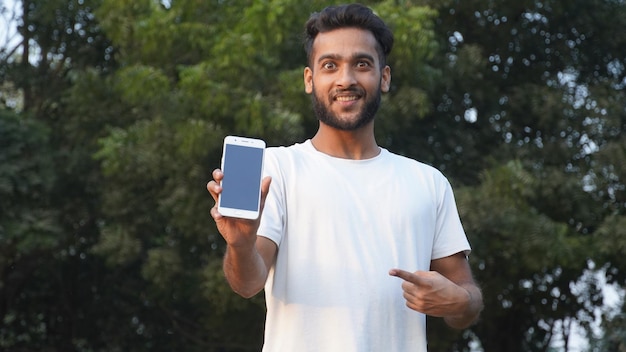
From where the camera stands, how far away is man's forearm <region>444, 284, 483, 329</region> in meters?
2.43

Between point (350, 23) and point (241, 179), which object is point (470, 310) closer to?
point (241, 179)

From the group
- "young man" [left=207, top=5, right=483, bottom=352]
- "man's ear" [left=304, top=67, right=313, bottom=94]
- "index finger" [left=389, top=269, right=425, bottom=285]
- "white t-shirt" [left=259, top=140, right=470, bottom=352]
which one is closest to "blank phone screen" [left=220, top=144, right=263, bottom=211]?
"young man" [left=207, top=5, right=483, bottom=352]

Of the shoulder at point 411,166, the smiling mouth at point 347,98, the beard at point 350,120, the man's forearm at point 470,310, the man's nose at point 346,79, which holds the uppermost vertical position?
the man's nose at point 346,79

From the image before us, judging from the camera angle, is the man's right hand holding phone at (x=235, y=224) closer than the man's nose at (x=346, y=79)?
Yes

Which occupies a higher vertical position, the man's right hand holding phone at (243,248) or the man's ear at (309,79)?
the man's ear at (309,79)

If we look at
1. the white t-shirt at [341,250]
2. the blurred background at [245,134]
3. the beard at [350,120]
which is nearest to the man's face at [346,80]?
the beard at [350,120]

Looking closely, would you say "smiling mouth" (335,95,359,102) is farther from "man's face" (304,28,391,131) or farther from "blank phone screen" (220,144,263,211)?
"blank phone screen" (220,144,263,211)

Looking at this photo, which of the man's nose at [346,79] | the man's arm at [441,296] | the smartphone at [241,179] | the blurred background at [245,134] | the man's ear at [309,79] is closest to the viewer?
the smartphone at [241,179]

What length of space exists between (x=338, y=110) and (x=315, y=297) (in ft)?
1.53

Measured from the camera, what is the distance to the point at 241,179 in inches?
85.5

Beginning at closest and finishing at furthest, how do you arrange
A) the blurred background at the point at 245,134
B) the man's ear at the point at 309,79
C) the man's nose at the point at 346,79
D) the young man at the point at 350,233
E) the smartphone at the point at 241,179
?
the smartphone at the point at 241,179 → the young man at the point at 350,233 → the man's nose at the point at 346,79 → the man's ear at the point at 309,79 → the blurred background at the point at 245,134

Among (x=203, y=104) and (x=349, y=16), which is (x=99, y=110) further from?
Result: (x=349, y=16)

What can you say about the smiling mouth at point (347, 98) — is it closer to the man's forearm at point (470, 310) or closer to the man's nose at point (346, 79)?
the man's nose at point (346, 79)

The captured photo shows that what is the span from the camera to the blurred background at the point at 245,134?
408 inches
